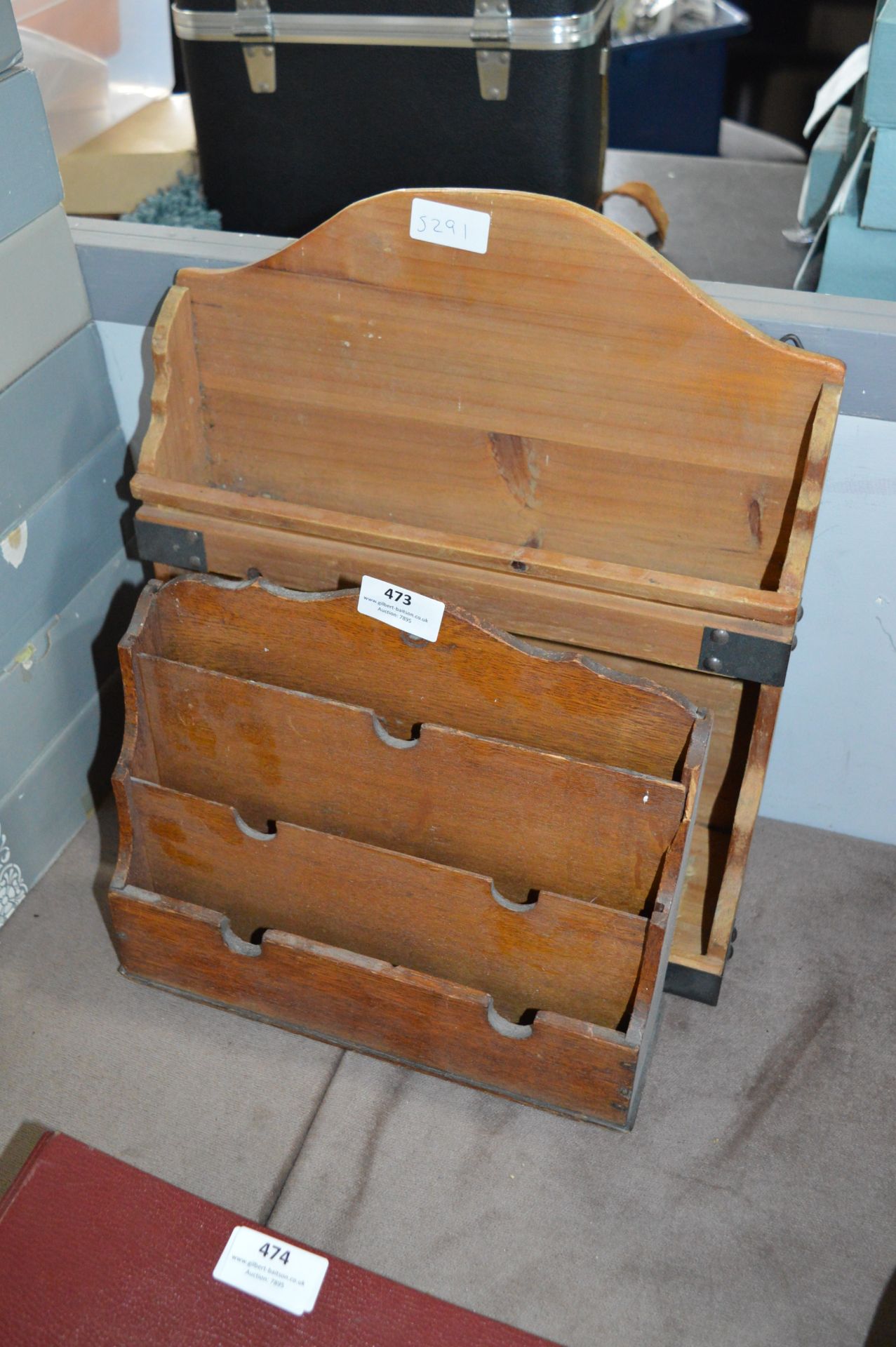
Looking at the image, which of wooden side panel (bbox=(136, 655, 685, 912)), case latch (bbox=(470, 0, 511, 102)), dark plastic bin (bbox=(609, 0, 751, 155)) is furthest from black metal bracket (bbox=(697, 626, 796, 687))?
dark plastic bin (bbox=(609, 0, 751, 155))

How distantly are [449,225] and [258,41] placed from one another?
0.45 metres

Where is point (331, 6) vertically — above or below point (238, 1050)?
above

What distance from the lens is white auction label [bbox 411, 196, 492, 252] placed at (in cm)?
107

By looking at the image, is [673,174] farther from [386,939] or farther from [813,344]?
[386,939]

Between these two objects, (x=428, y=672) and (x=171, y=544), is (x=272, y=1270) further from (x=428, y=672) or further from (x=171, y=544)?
(x=171, y=544)

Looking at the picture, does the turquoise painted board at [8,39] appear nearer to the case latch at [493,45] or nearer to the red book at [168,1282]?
the case latch at [493,45]

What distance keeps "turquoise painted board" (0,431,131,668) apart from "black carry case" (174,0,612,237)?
386 millimetres

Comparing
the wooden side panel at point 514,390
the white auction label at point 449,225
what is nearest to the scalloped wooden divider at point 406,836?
the wooden side panel at point 514,390

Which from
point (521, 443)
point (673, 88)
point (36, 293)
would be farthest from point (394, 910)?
point (673, 88)

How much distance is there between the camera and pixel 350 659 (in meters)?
1.17

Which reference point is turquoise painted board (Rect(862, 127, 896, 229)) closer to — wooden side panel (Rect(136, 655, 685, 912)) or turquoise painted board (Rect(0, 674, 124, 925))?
wooden side panel (Rect(136, 655, 685, 912))

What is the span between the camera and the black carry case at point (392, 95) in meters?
1.28

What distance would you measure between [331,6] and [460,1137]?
1.19 meters

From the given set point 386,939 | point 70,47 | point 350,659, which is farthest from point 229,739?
point 70,47
